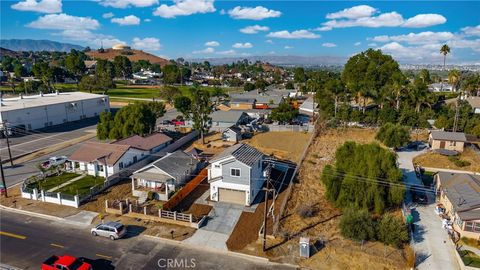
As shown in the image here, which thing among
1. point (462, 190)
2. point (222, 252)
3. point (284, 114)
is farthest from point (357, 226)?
point (284, 114)

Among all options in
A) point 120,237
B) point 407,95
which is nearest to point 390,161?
point 120,237

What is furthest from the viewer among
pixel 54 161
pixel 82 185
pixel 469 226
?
pixel 54 161

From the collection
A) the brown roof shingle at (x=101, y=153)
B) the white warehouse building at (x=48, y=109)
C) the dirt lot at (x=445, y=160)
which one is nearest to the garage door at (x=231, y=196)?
the brown roof shingle at (x=101, y=153)

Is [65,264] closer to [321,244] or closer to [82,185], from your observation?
[82,185]

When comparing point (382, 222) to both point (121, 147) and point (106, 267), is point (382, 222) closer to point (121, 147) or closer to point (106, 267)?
point (106, 267)

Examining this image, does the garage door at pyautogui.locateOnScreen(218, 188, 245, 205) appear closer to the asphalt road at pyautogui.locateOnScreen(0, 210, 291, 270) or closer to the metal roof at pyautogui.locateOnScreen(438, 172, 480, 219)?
the asphalt road at pyautogui.locateOnScreen(0, 210, 291, 270)

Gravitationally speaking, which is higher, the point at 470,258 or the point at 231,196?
the point at 231,196

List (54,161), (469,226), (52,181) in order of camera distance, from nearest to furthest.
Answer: (469,226), (52,181), (54,161)

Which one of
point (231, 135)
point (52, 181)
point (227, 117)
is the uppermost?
point (227, 117)
